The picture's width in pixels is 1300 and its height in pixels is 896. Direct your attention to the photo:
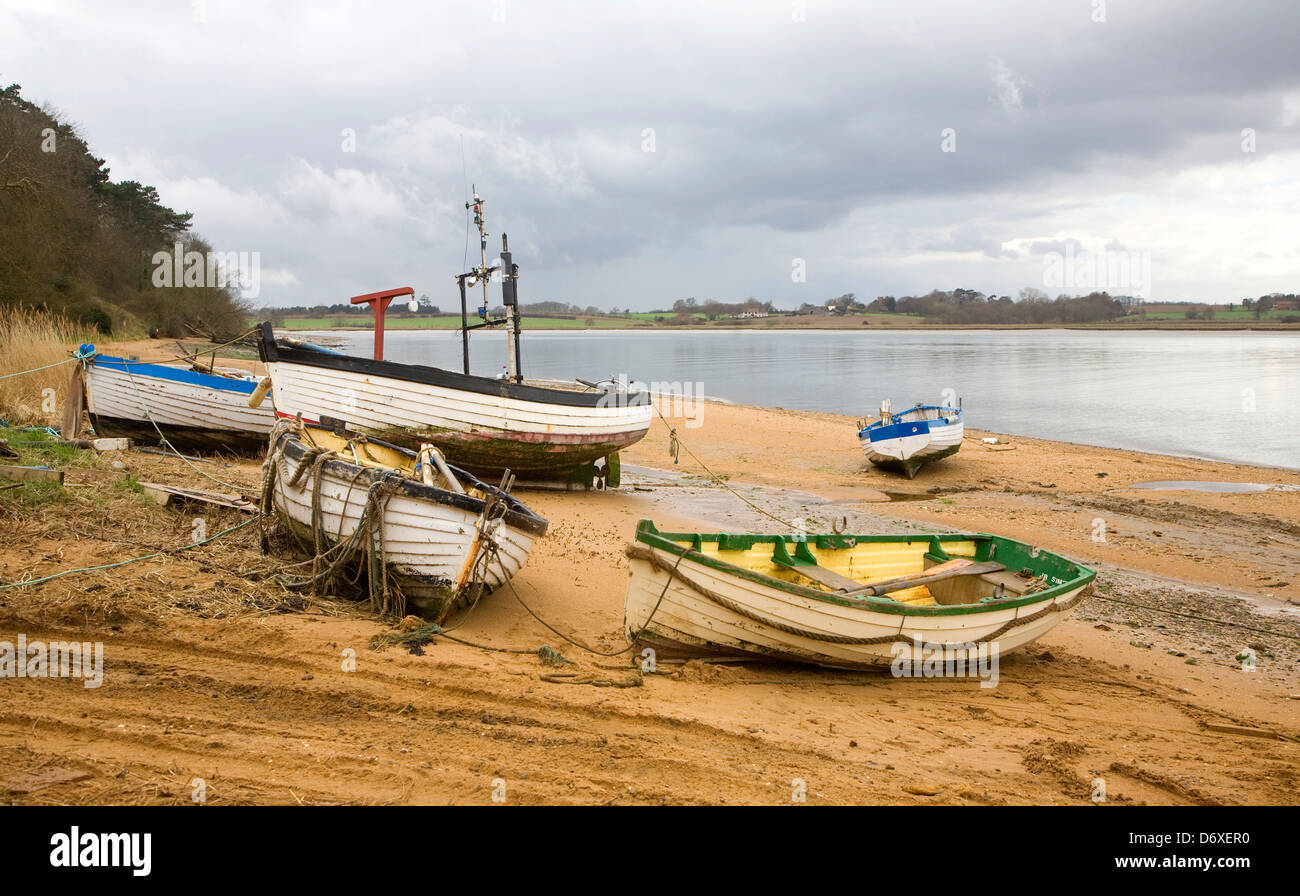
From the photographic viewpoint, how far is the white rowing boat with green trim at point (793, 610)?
5910 mm

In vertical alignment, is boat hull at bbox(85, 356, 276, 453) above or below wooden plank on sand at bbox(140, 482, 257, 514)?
above

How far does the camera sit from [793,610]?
5961mm

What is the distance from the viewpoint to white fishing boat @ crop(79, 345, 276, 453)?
44.1 ft

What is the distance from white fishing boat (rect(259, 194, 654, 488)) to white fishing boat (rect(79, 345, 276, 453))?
7.27 ft

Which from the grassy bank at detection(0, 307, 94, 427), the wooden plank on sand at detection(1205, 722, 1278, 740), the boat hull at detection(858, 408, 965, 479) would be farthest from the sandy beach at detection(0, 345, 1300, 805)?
the boat hull at detection(858, 408, 965, 479)

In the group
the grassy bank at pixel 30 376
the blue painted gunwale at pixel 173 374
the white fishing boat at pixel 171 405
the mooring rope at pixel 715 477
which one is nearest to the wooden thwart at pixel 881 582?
the mooring rope at pixel 715 477

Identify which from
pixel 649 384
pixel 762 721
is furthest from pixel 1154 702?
pixel 649 384

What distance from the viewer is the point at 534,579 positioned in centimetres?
819

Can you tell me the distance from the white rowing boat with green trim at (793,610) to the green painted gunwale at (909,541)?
1 centimetres

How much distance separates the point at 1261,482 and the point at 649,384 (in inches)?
1163

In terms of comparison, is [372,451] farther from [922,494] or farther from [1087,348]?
[1087,348]

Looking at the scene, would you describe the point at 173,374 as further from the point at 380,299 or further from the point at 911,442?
the point at 911,442

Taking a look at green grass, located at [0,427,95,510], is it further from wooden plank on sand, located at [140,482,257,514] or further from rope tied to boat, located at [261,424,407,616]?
rope tied to boat, located at [261,424,407,616]

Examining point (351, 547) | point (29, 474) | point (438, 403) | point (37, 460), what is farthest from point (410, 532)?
point (37, 460)
